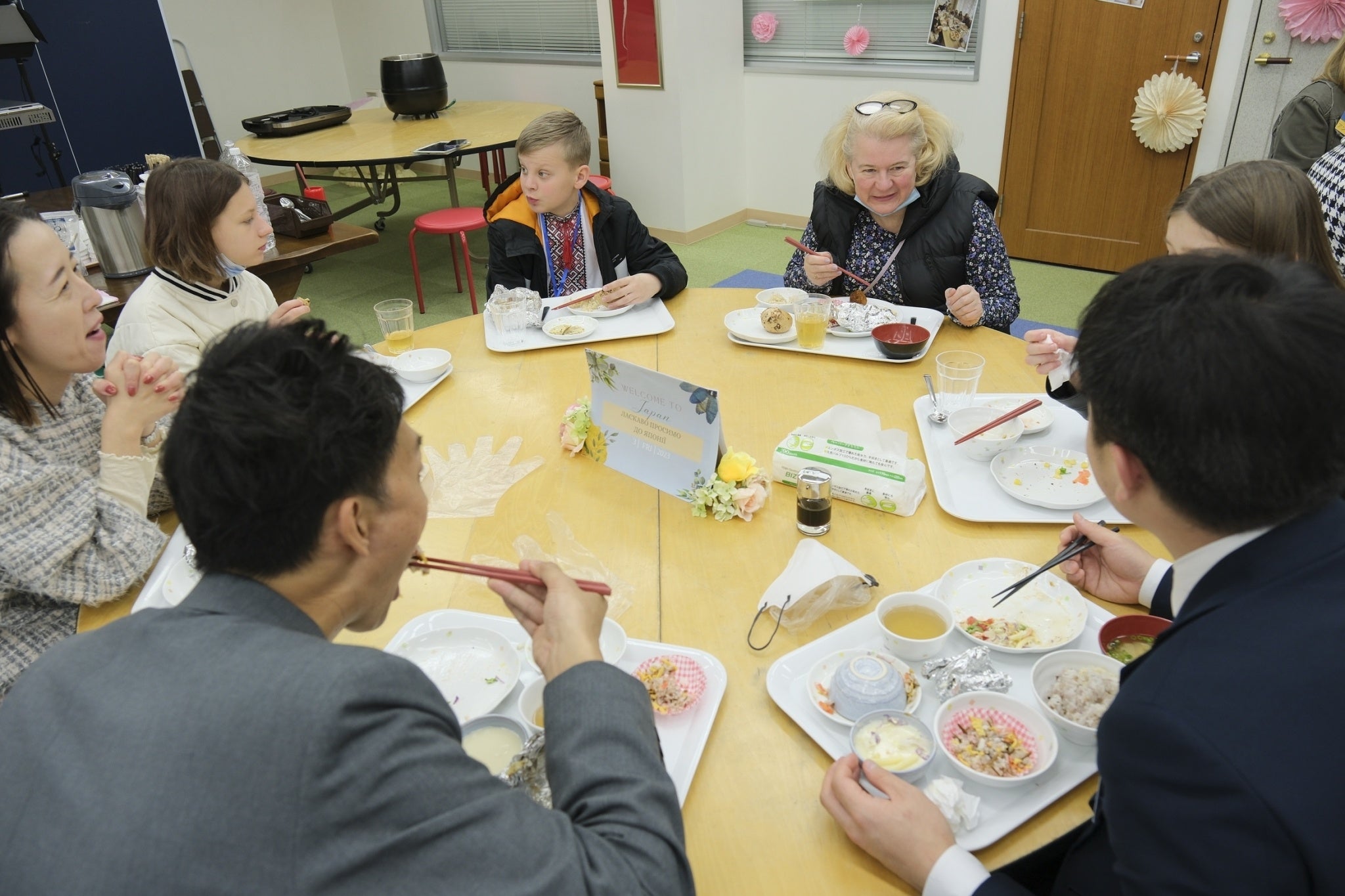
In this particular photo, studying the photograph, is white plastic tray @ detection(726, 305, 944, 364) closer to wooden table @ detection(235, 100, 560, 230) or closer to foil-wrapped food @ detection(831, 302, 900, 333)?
foil-wrapped food @ detection(831, 302, 900, 333)

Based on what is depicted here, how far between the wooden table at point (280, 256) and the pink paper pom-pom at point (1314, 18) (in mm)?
4186

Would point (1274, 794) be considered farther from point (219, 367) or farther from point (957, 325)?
point (957, 325)

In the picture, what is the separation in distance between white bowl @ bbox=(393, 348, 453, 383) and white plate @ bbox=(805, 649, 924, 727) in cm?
130

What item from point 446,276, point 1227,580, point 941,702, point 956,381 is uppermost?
point 1227,580

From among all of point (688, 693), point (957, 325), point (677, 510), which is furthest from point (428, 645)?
point (957, 325)

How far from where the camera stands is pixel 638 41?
16.8 feet

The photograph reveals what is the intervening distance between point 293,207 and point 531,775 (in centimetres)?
328

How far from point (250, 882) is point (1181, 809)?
0.78 m

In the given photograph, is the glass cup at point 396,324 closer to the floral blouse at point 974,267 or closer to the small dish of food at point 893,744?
the floral blouse at point 974,267

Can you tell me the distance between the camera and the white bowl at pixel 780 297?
245 centimetres

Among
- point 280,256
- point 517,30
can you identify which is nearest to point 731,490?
point 280,256

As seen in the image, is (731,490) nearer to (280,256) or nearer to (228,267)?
(228,267)

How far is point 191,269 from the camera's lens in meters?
2.14

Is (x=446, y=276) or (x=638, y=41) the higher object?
(x=638, y=41)
